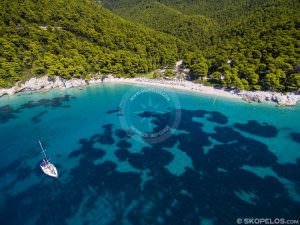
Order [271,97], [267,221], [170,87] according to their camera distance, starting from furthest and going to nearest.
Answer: [170,87], [271,97], [267,221]

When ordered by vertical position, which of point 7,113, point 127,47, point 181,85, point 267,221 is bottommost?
point 267,221

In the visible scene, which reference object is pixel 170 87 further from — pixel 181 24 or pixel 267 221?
pixel 181 24

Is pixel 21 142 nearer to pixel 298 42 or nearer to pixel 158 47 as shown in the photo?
pixel 158 47

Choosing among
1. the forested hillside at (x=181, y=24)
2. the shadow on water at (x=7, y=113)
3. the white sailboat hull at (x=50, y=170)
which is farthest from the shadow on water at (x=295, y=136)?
the forested hillside at (x=181, y=24)

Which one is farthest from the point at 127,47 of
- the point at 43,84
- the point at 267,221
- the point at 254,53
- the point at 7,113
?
the point at 267,221

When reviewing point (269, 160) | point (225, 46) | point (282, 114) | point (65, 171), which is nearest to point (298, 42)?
point (225, 46)

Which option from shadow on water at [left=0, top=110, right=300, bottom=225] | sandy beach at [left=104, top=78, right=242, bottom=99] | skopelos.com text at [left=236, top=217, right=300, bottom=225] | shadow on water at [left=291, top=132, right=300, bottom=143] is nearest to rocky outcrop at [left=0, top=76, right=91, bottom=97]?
sandy beach at [left=104, top=78, right=242, bottom=99]

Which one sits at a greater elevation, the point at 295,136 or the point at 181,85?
the point at 181,85
